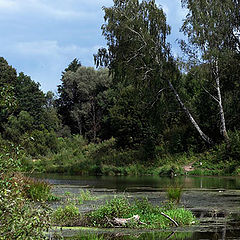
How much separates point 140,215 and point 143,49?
88.6 ft

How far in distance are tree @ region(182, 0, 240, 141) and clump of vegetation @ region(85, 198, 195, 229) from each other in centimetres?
2490

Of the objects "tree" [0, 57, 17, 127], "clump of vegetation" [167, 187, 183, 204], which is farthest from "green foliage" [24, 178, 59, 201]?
"clump of vegetation" [167, 187, 183, 204]

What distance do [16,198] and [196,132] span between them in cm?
3544

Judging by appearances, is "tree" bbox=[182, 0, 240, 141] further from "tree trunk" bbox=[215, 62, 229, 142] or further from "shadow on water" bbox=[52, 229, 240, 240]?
"shadow on water" bbox=[52, 229, 240, 240]

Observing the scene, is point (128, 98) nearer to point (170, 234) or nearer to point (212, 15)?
point (212, 15)

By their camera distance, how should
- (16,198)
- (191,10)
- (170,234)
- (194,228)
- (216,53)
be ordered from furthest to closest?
(191,10) < (216,53) < (194,228) < (170,234) < (16,198)

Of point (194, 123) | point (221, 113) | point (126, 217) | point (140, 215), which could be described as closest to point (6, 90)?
point (126, 217)

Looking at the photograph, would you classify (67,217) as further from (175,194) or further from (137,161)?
(137,161)

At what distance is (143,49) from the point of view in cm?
3844

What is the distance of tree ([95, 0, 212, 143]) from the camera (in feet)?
126

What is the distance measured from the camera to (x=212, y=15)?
123 feet

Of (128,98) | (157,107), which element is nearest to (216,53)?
(157,107)

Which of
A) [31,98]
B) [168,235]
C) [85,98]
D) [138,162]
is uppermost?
[85,98]

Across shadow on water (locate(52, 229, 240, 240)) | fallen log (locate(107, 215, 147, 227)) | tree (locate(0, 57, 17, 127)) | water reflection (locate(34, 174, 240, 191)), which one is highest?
tree (locate(0, 57, 17, 127))
